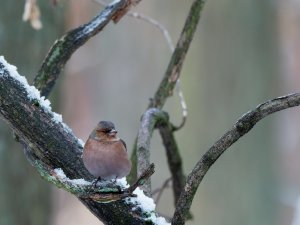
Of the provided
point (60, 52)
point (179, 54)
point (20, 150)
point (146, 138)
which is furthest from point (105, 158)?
point (20, 150)

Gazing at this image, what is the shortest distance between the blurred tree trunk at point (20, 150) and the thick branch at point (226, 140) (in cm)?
228

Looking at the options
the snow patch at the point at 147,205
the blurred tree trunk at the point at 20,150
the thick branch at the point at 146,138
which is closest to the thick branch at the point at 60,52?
the thick branch at the point at 146,138

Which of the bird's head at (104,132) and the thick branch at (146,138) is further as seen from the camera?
the thick branch at (146,138)

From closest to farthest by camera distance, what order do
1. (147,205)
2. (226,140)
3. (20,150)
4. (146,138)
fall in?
(226,140) < (147,205) < (146,138) < (20,150)

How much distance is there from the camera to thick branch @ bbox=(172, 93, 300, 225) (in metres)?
1.46

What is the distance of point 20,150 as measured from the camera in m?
3.70

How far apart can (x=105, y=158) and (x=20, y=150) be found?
2.18 metres

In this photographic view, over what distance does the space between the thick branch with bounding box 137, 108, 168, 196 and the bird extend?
0.18 meters

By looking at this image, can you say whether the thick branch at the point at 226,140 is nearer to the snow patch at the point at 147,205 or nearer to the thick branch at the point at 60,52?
the snow patch at the point at 147,205

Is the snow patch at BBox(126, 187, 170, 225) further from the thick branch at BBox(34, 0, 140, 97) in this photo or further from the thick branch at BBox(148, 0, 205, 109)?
the thick branch at BBox(148, 0, 205, 109)

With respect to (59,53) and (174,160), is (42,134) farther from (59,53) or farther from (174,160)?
(174,160)

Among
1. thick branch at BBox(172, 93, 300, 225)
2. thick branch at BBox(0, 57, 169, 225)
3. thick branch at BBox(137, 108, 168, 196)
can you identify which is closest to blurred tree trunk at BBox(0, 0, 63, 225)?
thick branch at BBox(137, 108, 168, 196)

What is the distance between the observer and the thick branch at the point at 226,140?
146cm

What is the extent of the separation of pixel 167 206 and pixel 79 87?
18.1 ft
